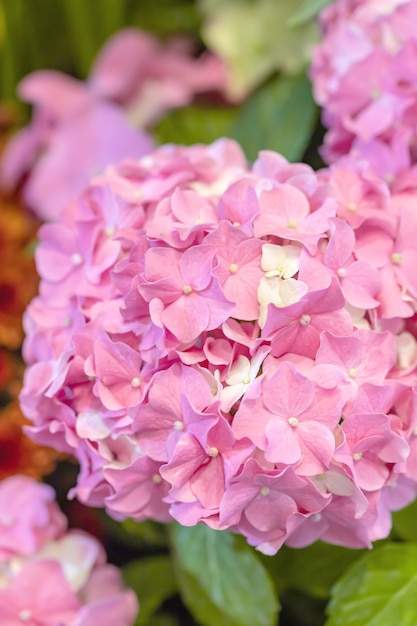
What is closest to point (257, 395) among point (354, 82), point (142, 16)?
point (354, 82)

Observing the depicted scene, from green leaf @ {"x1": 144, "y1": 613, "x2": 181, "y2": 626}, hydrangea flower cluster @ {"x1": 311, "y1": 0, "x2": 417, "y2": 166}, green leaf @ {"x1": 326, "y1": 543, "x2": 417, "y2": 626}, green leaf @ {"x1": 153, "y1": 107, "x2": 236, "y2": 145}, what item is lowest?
green leaf @ {"x1": 144, "y1": 613, "x2": 181, "y2": 626}

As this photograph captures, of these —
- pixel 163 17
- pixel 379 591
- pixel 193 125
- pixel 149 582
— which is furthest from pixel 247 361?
pixel 163 17

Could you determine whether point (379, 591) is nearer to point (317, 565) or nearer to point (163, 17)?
point (317, 565)

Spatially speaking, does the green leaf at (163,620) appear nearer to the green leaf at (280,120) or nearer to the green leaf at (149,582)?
the green leaf at (149,582)

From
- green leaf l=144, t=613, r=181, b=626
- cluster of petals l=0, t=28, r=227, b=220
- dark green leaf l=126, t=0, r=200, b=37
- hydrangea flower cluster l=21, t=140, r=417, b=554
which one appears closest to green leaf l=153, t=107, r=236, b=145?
cluster of petals l=0, t=28, r=227, b=220

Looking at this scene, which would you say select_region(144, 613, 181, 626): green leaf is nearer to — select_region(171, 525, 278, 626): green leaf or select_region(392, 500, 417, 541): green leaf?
select_region(171, 525, 278, 626): green leaf

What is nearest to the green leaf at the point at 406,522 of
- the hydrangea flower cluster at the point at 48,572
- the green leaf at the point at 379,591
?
the green leaf at the point at 379,591

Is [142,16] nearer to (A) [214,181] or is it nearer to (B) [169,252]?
(A) [214,181]
